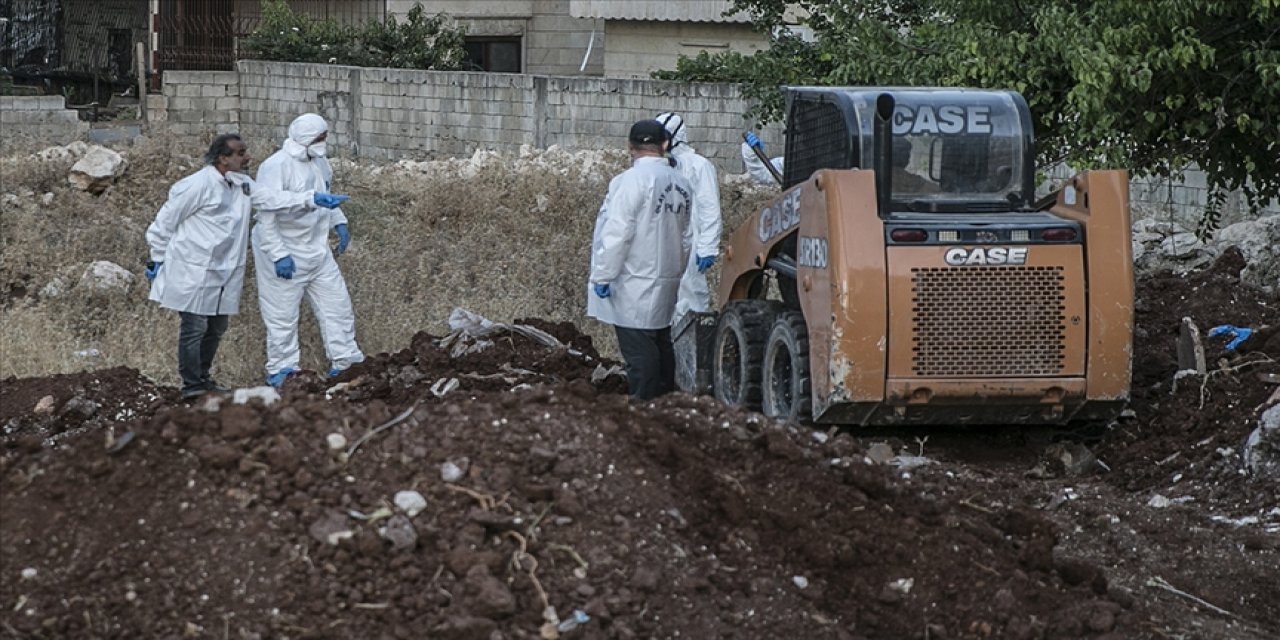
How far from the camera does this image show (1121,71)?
1078cm

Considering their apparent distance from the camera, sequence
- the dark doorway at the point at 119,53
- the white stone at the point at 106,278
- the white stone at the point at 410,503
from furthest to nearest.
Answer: the dark doorway at the point at 119,53
the white stone at the point at 106,278
the white stone at the point at 410,503

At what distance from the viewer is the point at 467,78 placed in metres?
22.0

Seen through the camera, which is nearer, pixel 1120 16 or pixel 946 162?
pixel 946 162

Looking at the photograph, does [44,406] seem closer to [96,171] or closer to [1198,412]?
[1198,412]

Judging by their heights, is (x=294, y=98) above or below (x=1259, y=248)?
above

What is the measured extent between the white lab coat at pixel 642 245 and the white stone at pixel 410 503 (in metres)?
4.14

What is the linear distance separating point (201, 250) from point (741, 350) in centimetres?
360

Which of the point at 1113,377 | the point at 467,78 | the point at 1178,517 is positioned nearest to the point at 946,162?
the point at 1113,377

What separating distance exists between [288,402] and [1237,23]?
7.52 metres

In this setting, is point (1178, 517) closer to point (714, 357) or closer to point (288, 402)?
→ point (714, 357)

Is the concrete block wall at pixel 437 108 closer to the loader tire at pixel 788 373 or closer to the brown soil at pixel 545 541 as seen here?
the loader tire at pixel 788 373

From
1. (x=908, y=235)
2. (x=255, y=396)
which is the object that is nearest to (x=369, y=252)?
(x=908, y=235)

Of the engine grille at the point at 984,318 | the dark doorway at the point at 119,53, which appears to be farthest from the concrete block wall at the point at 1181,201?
the dark doorway at the point at 119,53

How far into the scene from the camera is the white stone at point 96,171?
1719 centimetres
